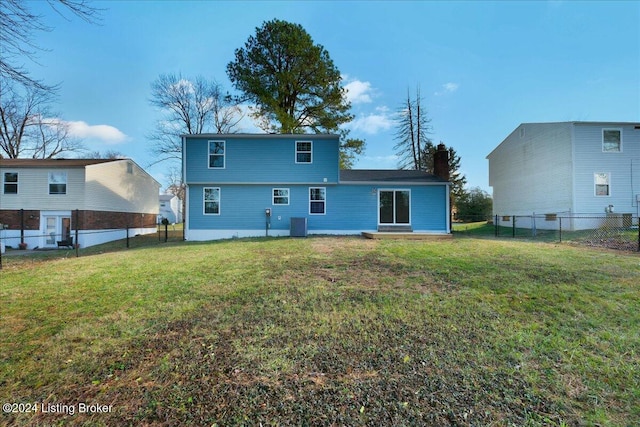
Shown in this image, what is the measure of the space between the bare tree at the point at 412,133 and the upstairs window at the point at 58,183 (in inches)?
946

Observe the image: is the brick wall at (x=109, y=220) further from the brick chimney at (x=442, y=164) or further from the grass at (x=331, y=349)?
the brick chimney at (x=442, y=164)

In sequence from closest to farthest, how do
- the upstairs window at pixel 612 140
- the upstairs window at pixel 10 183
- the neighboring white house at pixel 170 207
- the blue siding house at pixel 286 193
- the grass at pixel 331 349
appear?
1. the grass at pixel 331 349
2. the blue siding house at pixel 286 193
3. the upstairs window at pixel 10 183
4. the upstairs window at pixel 612 140
5. the neighboring white house at pixel 170 207

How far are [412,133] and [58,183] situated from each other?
25.8 meters

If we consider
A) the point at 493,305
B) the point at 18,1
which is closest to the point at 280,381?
the point at 493,305

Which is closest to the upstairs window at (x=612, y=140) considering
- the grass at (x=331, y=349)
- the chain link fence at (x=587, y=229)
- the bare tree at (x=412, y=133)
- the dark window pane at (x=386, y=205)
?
the chain link fence at (x=587, y=229)

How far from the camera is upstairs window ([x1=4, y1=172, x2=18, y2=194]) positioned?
A: 14.9 metres

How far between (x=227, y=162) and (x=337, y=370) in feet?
42.5

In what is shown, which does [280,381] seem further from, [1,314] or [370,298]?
[1,314]

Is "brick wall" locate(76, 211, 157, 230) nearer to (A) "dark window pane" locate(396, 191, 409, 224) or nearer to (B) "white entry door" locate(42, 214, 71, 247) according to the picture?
(B) "white entry door" locate(42, 214, 71, 247)

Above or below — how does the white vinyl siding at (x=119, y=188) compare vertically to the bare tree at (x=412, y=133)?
below

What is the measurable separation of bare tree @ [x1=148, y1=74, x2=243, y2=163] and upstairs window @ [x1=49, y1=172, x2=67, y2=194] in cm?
832

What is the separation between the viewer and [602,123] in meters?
15.2

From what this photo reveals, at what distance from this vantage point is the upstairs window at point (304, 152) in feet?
45.8

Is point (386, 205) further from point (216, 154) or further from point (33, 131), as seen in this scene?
point (33, 131)
